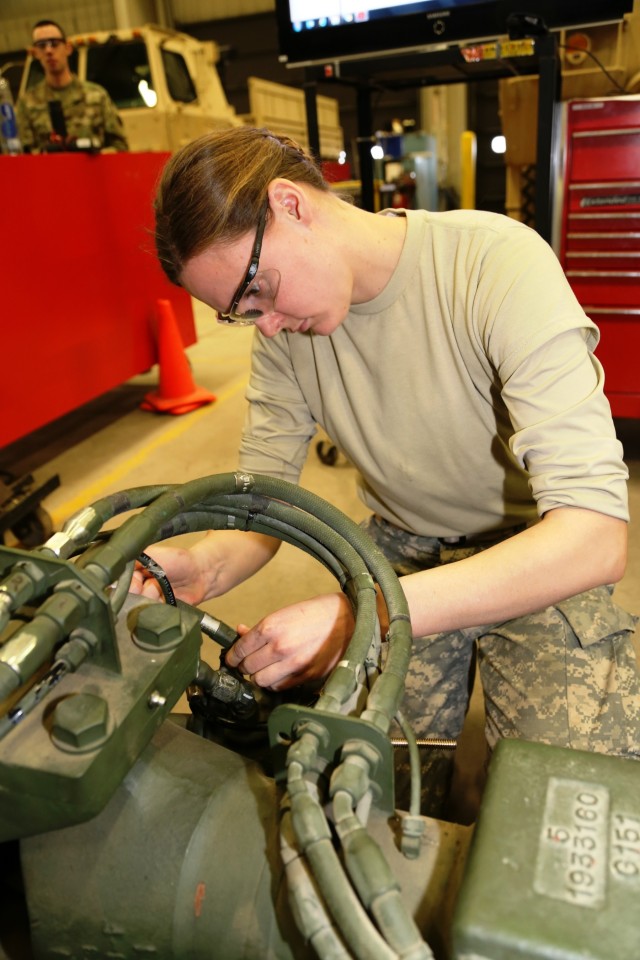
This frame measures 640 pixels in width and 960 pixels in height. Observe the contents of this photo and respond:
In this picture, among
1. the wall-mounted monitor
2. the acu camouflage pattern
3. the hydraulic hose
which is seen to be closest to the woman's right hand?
the hydraulic hose

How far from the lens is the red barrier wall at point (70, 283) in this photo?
8.29 ft

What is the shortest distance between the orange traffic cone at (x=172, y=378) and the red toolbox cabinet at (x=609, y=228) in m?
1.83

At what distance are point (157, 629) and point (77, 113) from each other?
4.37m

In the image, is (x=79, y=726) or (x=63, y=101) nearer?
(x=79, y=726)

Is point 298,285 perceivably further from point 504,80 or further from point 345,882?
point 504,80

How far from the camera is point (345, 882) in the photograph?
1.34 feet

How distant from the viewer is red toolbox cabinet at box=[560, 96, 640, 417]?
2225 mm

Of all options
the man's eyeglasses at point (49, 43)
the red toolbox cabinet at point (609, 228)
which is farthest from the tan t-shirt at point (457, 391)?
the man's eyeglasses at point (49, 43)

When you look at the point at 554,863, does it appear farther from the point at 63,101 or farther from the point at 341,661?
the point at 63,101

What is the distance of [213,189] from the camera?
930 mm

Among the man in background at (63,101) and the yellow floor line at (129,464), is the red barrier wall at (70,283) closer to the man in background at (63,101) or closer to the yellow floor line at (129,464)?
the yellow floor line at (129,464)

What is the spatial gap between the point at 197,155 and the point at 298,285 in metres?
0.20

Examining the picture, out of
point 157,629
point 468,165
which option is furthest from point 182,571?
point 468,165

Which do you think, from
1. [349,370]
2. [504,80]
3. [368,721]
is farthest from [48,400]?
[368,721]
